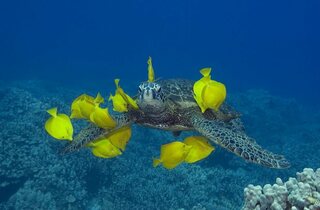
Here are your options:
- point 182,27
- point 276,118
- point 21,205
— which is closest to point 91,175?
point 21,205

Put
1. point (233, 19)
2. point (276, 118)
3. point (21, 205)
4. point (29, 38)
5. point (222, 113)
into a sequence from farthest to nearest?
point (233, 19), point (29, 38), point (276, 118), point (21, 205), point (222, 113)

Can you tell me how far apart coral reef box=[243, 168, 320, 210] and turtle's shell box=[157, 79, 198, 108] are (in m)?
2.56

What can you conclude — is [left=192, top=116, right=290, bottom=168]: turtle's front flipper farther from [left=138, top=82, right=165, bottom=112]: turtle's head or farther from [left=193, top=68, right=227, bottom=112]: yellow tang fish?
[left=138, top=82, right=165, bottom=112]: turtle's head

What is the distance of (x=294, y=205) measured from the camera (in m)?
3.23

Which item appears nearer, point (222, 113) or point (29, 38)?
point (222, 113)

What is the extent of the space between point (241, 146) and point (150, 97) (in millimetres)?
1656

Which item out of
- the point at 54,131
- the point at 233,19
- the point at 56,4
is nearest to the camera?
the point at 54,131

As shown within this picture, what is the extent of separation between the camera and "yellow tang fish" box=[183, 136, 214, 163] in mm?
4418

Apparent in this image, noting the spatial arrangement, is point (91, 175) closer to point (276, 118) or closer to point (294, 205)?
point (294, 205)

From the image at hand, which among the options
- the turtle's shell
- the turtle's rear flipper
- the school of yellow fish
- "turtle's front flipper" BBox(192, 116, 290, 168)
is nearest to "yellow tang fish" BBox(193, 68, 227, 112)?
the school of yellow fish

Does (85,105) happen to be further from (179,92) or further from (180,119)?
(179,92)

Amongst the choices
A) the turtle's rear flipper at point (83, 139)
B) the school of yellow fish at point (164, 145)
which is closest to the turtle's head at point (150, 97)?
the school of yellow fish at point (164, 145)

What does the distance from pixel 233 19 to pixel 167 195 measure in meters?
201

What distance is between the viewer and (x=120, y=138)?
16.9ft
